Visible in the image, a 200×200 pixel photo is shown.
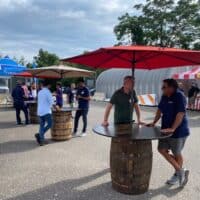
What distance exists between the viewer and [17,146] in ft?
25.7

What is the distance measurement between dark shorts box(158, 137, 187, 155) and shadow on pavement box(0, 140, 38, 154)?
3.89 meters

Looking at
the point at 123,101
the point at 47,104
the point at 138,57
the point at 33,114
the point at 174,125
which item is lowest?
the point at 33,114

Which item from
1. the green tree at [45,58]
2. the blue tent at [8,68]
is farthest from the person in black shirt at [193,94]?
the green tree at [45,58]

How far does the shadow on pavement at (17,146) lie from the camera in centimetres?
738

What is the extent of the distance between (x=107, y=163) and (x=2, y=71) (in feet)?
41.5

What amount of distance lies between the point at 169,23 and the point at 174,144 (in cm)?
3620

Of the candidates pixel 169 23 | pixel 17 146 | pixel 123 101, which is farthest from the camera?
pixel 169 23

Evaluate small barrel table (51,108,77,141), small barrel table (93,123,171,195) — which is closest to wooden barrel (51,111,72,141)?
small barrel table (51,108,77,141)

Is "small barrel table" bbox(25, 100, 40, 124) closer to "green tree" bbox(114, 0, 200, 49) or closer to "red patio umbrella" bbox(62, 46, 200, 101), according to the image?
"red patio umbrella" bbox(62, 46, 200, 101)

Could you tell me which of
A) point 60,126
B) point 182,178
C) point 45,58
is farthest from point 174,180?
point 45,58

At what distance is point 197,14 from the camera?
1453 inches

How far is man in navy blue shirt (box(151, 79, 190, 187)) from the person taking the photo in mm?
4633

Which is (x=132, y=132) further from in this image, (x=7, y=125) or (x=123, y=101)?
(x=7, y=125)

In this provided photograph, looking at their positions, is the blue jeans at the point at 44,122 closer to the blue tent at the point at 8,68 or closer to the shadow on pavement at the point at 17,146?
the shadow on pavement at the point at 17,146
